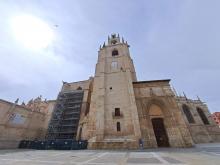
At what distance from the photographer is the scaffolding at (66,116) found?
84.6 ft

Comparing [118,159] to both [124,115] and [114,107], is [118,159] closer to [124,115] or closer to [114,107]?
[124,115]

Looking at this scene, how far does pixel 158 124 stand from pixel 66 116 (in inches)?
780

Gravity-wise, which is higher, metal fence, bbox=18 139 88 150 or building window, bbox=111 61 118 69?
building window, bbox=111 61 118 69

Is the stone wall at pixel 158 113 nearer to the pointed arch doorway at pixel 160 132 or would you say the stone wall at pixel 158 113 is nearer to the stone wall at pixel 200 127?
the pointed arch doorway at pixel 160 132

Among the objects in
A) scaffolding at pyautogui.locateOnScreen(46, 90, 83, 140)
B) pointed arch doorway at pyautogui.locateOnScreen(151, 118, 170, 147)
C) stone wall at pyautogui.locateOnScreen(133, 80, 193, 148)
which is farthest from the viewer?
scaffolding at pyautogui.locateOnScreen(46, 90, 83, 140)

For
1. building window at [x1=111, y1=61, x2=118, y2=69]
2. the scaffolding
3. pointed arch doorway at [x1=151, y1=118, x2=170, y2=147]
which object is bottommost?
pointed arch doorway at [x1=151, y1=118, x2=170, y2=147]

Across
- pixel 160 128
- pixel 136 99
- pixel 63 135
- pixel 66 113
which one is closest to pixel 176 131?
pixel 160 128

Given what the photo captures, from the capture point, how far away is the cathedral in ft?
58.0

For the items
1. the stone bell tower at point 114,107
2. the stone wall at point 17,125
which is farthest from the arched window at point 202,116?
the stone wall at point 17,125

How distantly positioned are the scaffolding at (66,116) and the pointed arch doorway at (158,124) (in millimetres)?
15142

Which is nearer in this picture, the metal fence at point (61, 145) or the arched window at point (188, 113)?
the metal fence at point (61, 145)

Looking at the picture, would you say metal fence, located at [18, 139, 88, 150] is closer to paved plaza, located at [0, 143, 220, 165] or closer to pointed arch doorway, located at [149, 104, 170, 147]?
paved plaza, located at [0, 143, 220, 165]

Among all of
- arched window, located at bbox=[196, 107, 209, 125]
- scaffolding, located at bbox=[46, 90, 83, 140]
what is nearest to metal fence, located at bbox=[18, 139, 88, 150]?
scaffolding, located at bbox=[46, 90, 83, 140]

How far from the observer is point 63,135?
25766 millimetres
